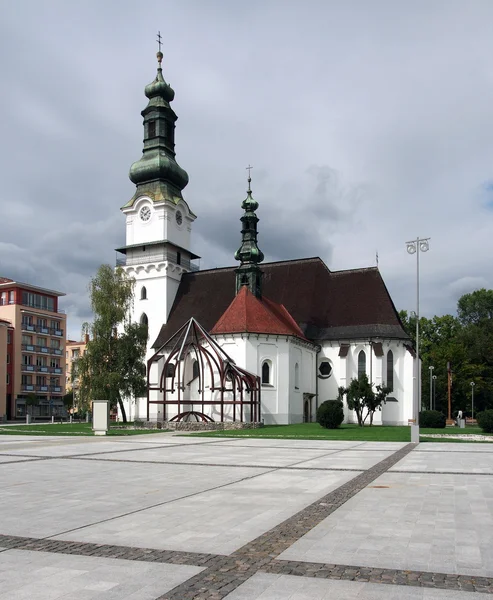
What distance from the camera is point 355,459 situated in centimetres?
1812

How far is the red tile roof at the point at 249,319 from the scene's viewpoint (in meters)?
47.4

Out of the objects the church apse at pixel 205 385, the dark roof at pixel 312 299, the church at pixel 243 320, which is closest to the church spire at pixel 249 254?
the church at pixel 243 320

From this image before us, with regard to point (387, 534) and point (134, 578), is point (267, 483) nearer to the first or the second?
point (387, 534)

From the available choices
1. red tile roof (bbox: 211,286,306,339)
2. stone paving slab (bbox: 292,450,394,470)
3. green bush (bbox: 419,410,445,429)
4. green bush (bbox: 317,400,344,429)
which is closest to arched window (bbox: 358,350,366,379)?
red tile roof (bbox: 211,286,306,339)

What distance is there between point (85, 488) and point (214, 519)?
4.16 metres

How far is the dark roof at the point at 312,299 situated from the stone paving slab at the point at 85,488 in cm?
3810

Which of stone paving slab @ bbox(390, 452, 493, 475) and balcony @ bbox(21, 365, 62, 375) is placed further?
balcony @ bbox(21, 365, 62, 375)

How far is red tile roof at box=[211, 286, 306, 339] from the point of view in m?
47.4

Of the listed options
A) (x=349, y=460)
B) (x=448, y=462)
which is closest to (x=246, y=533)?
(x=349, y=460)

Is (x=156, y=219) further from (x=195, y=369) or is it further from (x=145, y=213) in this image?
(x=195, y=369)

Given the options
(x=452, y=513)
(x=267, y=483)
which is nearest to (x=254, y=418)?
(x=267, y=483)

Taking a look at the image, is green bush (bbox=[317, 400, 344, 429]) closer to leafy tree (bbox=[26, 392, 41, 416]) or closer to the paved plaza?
the paved plaza

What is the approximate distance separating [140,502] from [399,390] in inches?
1709

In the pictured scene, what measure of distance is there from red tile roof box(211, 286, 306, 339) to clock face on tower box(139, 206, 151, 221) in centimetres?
1599
